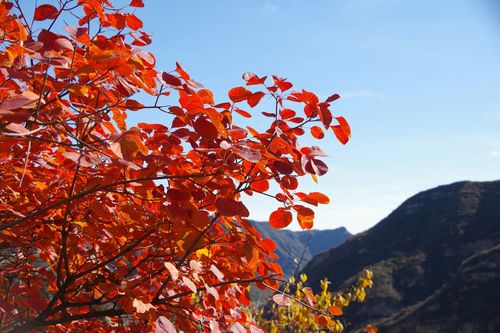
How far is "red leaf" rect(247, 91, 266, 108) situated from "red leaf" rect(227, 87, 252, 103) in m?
0.08

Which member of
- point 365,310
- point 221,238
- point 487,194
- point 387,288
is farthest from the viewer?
point 487,194

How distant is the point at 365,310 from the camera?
115 ft

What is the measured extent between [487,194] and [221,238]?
53.5m

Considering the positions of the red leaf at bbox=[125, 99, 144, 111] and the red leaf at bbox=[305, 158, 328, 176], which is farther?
the red leaf at bbox=[125, 99, 144, 111]

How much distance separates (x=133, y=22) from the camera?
5.79 ft

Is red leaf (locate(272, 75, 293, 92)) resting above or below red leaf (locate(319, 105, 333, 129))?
above

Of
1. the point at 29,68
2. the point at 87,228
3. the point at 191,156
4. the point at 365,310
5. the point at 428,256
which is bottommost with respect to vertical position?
the point at 365,310

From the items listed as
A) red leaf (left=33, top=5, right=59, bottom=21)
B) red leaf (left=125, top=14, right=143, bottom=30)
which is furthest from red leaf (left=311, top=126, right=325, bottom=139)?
red leaf (left=33, top=5, right=59, bottom=21)

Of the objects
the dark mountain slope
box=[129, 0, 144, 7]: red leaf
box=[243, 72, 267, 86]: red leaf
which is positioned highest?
box=[129, 0, 144, 7]: red leaf

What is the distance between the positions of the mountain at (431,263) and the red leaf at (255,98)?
2577 centimetres

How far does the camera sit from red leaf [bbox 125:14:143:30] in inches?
69.0

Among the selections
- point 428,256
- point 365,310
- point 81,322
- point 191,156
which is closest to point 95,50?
point 191,156

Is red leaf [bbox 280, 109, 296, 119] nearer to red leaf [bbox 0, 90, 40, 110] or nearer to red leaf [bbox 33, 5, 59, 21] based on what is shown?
red leaf [bbox 0, 90, 40, 110]

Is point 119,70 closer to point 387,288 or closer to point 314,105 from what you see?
point 314,105
